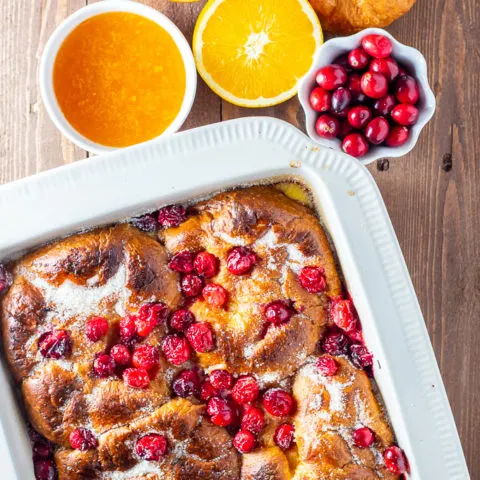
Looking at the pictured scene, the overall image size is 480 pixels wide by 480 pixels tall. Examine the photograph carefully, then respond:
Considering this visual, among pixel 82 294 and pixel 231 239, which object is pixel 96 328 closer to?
pixel 82 294

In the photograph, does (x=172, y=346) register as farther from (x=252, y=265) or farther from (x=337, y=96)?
(x=337, y=96)

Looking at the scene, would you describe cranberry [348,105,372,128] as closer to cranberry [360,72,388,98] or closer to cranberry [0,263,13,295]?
cranberry [360,72,388,98]

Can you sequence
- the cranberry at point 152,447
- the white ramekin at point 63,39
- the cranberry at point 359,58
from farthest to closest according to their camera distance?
the white ramekin at point 63,39, the cranberry at point 359,58, the cranberry at point 152,447

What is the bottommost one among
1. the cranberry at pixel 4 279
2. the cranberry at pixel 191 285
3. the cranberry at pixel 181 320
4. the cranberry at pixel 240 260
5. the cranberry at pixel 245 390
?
the cranberry at pixel 245 390

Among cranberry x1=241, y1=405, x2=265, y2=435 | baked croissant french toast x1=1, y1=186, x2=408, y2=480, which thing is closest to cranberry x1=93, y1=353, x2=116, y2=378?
baked croissant french toast x1=1, y1=186, x2=408, y2=480

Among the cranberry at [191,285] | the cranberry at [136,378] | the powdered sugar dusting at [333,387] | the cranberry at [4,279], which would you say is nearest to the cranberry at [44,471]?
the cranberry at [136,378]

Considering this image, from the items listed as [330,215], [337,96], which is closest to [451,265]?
[330,215]

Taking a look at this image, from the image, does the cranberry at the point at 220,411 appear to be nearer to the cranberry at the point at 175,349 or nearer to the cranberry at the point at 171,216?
the cranberry at the point at 175,349
